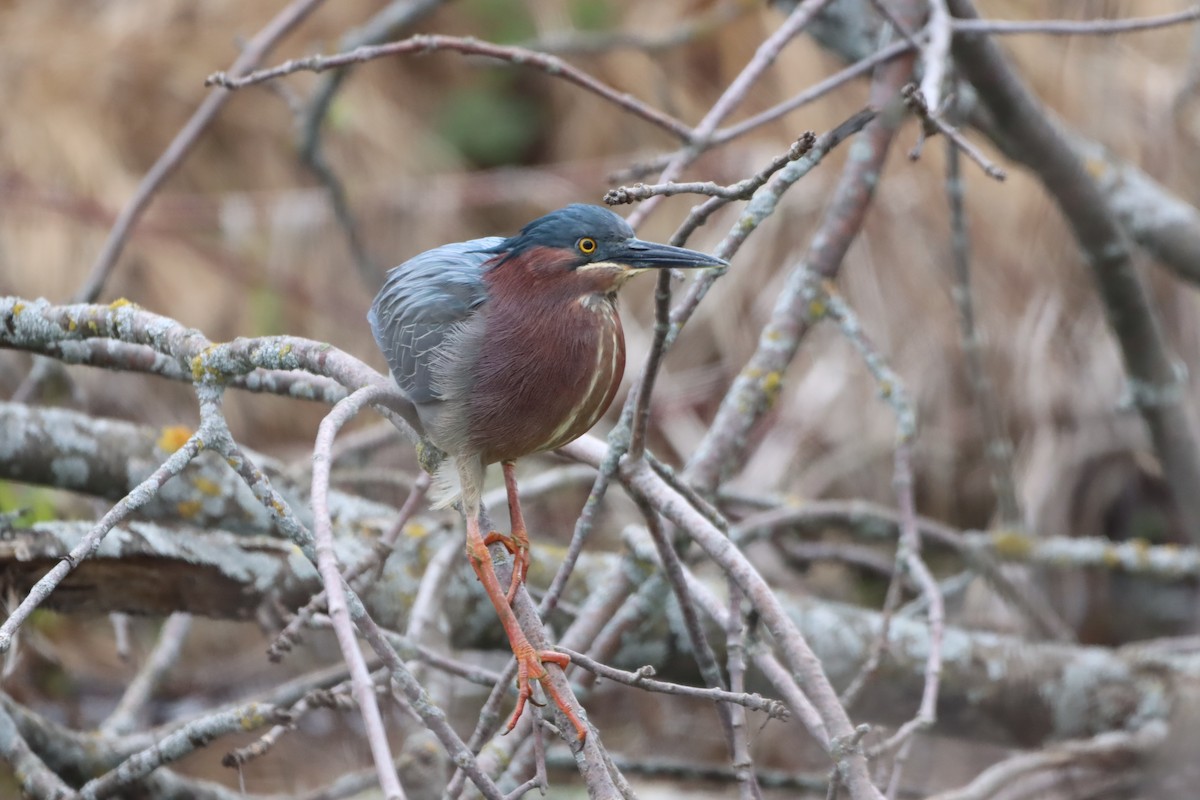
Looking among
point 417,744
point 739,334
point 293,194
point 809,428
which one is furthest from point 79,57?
point 417,744

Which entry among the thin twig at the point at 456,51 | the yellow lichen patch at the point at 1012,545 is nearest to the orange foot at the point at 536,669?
the thin twig at the point at 456,51

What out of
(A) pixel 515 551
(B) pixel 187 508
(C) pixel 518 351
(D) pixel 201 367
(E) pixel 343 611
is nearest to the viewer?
(E) pixel 343 611

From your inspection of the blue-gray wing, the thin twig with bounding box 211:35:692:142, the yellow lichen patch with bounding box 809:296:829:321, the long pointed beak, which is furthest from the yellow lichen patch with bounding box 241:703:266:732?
the yellow lichen patch with bounding box 809:296:829:321

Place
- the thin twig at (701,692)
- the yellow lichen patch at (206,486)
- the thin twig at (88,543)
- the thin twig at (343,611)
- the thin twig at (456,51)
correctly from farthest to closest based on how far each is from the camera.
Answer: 1. the yellow lichen patch at (206,486)
2. the thin twig at (456,51)
3. the thin twig at (701,692)
4. the thin twig at (88,543)
5. the thin twig at (343,611)

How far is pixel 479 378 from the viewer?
164 centimetres

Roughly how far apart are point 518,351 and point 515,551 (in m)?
0.33

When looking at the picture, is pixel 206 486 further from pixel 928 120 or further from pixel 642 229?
pixel 642 229

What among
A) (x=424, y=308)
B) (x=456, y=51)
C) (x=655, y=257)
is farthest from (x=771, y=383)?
(x=456, y=51)

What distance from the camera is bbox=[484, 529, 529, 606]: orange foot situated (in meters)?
1.62

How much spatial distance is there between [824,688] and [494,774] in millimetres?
563

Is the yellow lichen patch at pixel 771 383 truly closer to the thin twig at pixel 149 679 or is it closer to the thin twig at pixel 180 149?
the thin twig at pixel 149 679

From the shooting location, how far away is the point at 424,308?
1731 millimetres

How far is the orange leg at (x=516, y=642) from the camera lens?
4.92ft

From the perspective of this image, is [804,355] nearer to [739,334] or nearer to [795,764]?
[739,334]
